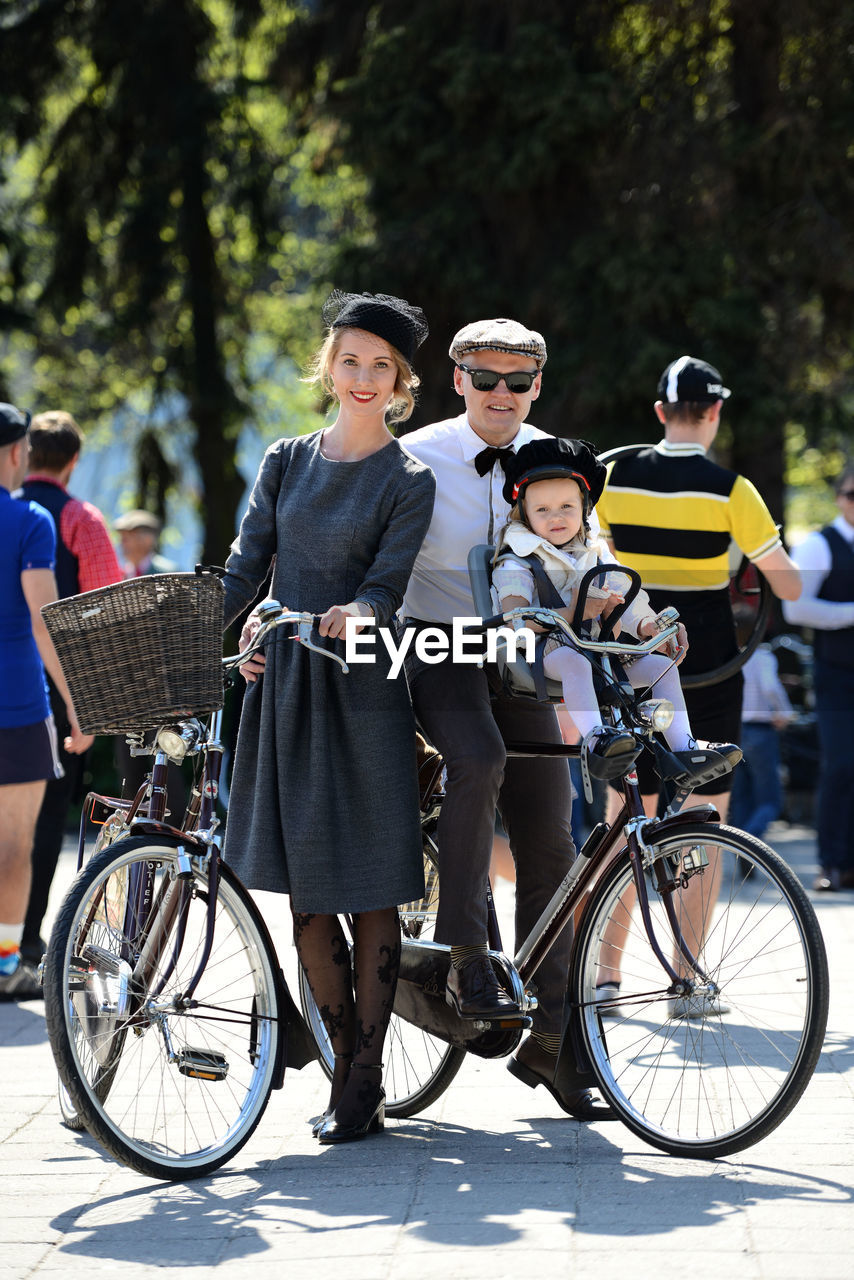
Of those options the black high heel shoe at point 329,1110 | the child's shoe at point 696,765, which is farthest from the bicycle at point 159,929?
the child's shoe at point 696,765

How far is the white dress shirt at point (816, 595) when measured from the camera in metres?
9.27

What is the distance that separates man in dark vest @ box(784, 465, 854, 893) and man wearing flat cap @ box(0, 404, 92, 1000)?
4.31 m

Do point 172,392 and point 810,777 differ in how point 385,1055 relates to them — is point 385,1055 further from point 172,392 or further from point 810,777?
point 172,392

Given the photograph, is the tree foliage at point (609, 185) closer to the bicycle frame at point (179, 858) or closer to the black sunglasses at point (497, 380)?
the black sunglasses at point (497, 380)

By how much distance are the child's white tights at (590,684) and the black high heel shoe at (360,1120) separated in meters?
1.10

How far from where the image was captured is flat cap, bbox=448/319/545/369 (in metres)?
4.59

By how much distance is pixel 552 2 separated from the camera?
14.1 meters

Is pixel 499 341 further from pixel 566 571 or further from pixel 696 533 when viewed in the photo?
pixel 696 533

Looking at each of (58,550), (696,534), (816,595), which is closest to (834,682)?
(816,595)

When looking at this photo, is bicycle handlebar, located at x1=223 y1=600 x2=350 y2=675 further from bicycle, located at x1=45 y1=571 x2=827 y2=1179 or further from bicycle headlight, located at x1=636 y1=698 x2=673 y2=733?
bicycle headlight, located at x1=636 y1=698 x2=673 y2=733

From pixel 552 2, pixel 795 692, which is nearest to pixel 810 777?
pixel 795 692

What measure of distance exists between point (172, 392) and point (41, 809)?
12.0m

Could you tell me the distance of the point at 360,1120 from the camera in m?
4.58

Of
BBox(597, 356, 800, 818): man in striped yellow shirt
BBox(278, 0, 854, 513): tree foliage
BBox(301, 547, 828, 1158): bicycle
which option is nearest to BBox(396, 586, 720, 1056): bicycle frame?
BBox(301, 547, 828, 1158): bicycle
